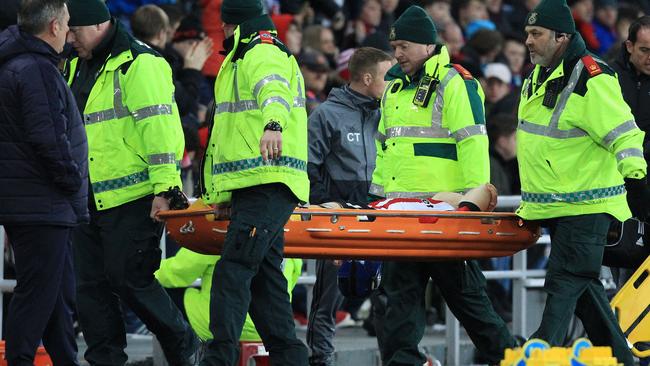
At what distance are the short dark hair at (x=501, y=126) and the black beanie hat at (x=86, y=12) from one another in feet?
18.6

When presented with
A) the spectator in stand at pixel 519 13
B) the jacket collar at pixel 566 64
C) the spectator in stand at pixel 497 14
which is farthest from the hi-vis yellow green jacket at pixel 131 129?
the spectator in stand at pixel 519 13

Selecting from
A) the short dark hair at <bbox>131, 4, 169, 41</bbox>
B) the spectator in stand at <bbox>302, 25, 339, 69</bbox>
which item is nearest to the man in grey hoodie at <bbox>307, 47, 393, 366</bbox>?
the short dark hair at <bbox>131, 4, 169, 41</bbox>

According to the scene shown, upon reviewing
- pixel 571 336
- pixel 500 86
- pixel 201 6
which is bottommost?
pixel 571 336

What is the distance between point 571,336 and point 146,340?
128 inches

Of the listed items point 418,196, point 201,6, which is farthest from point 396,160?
point 201,6

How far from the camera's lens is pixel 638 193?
Answer: 9.12 m

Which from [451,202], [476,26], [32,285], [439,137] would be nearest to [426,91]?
[439,137]

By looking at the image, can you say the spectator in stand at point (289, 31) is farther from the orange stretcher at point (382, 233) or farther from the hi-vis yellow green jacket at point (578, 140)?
the hi-vis yellow green jacket at point (578, 140)

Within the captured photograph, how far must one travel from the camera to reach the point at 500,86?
52.9 ft

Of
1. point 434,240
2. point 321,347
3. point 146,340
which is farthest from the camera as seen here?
point 146,340

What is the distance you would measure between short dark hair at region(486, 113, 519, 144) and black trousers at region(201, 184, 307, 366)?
18.9 feet

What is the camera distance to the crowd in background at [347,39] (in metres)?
12.7

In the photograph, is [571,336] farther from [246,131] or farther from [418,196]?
[246,131]

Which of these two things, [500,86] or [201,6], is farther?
[500,86]
